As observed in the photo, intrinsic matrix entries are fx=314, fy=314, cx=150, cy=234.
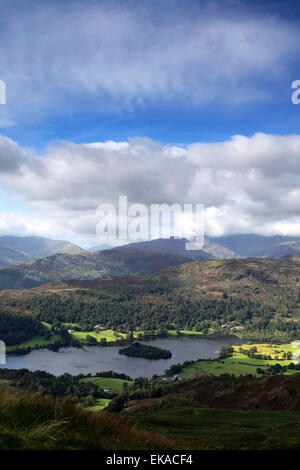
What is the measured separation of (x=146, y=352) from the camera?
167m

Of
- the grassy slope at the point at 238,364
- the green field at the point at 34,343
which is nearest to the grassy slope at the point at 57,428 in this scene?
the grassy slope at the point at 238,364

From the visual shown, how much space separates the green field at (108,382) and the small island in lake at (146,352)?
48.2 m

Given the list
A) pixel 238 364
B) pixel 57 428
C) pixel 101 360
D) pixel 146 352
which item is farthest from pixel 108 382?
pixel 57 428

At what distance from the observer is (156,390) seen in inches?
3095

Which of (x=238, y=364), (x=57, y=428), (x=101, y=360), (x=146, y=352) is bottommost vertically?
(x=101, y=360)

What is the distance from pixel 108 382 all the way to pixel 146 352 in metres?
57.8

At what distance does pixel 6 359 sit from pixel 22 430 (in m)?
174

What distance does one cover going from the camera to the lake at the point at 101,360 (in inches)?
5423

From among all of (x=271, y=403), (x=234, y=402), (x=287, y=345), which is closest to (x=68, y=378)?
(x=234, y=402)

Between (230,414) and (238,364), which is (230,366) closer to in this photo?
(238,364)

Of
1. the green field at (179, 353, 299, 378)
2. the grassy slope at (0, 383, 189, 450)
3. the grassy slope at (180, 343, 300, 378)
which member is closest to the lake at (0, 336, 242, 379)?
the grassy slope at (180, 343, 300, 378)

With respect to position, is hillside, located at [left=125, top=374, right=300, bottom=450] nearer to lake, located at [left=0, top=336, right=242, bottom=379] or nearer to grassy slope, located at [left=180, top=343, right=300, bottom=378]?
grassy slope, located at [left=180, top=343, right=300, bottom=378]

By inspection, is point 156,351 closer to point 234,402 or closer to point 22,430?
point 234,402

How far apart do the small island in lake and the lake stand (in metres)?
3.56
